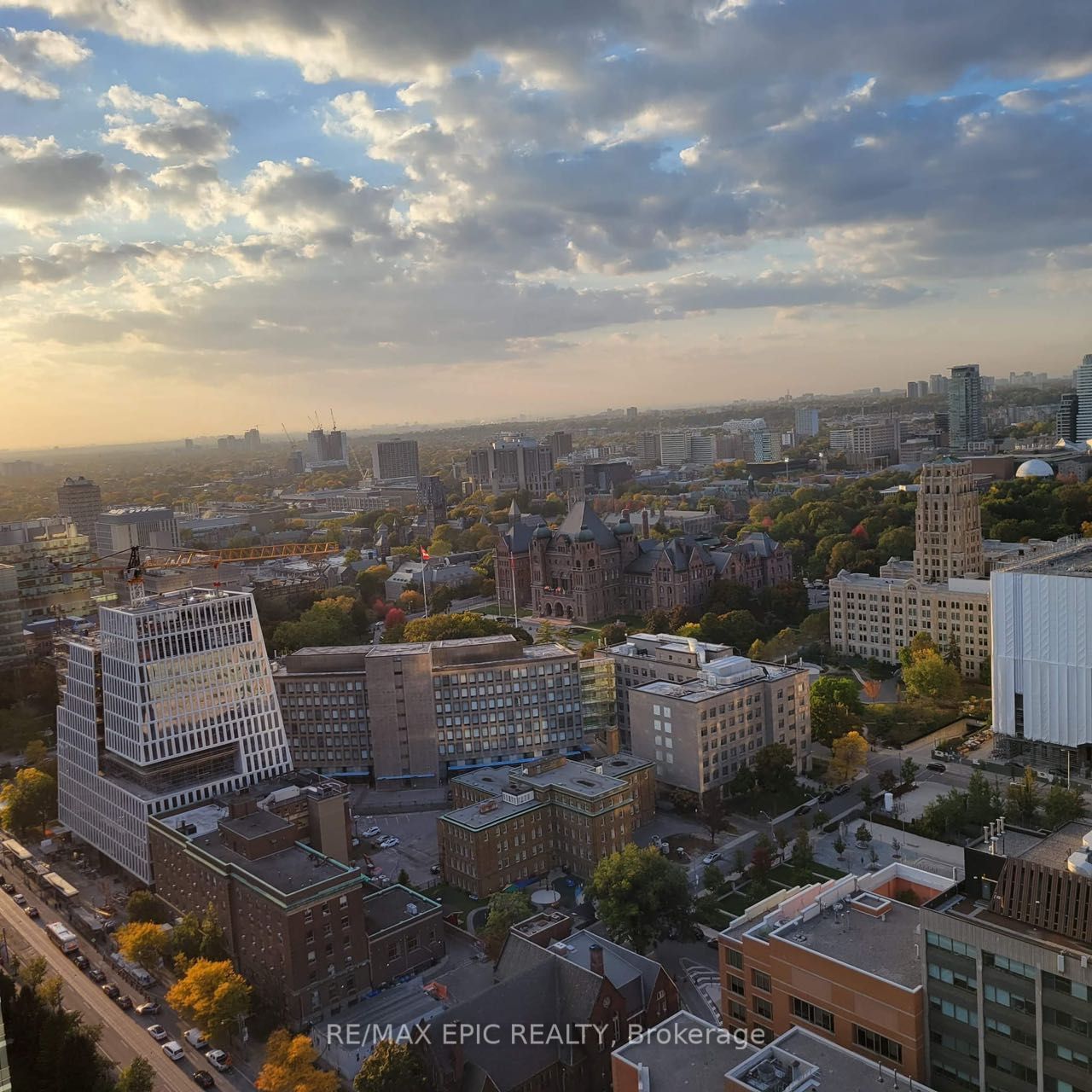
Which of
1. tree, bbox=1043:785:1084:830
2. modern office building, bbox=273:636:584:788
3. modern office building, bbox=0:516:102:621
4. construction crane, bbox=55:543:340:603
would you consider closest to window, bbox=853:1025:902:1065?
tree, bbox=1043:785:1084:830

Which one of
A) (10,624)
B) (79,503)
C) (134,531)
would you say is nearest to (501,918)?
(10,624)

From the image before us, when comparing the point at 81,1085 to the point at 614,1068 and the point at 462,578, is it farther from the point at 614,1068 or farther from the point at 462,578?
the point at 462,578

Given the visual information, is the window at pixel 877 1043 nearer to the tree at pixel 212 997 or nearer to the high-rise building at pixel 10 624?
the tree at pixel 212 997

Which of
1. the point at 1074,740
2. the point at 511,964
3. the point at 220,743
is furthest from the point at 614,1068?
the point at 1074,740

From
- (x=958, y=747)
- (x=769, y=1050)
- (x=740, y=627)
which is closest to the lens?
(x=769, y=1050)

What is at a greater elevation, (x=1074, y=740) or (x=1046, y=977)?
(x=1046, y=977)

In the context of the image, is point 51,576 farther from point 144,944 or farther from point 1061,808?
point 1061,808
